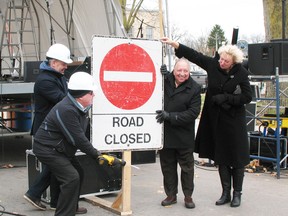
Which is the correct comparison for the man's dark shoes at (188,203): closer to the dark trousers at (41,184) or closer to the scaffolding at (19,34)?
the dark trousers at (41,184)

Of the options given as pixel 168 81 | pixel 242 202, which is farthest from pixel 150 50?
pixel 242 202

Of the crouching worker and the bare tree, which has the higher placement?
the bare tree

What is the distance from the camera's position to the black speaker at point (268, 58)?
28.2 feet

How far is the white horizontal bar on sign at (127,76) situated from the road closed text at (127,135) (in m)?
0.43

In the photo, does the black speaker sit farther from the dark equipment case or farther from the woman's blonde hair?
the dark equipment case

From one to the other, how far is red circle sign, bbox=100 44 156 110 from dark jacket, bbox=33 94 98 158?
0.60m

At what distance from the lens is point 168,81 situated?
6074mm

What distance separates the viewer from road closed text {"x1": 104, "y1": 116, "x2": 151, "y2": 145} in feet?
17.8

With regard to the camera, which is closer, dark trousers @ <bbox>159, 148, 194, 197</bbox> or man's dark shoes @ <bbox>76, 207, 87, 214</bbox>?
man's dark shoes @ <bbox>76, 207, 87, 214</bbox>

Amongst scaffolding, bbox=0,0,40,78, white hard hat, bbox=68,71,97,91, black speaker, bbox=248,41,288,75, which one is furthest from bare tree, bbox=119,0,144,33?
white hard hat, bbox=68,71,97,91

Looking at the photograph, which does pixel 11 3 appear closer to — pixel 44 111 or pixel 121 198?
pixel 44 111

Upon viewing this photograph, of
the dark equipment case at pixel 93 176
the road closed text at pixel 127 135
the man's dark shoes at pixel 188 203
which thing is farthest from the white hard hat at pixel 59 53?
the man's dark shoes at pixel 188 203

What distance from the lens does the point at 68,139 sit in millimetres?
4727

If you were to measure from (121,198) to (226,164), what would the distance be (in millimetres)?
1426
